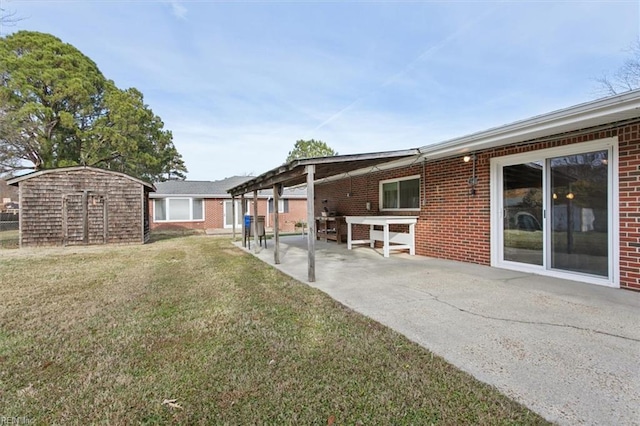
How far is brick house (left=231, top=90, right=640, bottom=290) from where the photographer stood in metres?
4.20

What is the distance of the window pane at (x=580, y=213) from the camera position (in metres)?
4.53

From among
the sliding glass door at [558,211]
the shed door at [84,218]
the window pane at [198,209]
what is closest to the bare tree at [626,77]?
the sliding glass door at [558,211]

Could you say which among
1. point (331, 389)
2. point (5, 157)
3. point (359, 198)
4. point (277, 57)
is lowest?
point (331, 389)

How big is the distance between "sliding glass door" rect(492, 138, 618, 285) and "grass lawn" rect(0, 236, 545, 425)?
3907 millimetres

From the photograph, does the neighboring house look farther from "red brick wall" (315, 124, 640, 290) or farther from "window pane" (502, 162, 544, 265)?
"window pane" (502, 162, 544, 265)

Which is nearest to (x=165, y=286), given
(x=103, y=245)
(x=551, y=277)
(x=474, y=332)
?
(x=474, y=332)

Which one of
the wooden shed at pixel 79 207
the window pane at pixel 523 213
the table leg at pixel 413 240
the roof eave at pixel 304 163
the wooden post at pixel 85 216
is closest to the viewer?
the roof eave at pixel 304 163

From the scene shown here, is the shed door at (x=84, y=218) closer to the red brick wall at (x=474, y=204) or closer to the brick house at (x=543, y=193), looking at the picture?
the brick house at (x=543, y=193)

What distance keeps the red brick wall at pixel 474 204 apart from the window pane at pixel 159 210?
43.2 feet

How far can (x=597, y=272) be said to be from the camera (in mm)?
4629

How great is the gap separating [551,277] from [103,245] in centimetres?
1341

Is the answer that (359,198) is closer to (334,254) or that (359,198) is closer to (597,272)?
(334,254)

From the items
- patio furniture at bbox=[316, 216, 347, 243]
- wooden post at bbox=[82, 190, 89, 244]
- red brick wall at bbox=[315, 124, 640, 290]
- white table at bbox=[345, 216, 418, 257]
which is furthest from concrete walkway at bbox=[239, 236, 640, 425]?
wooden post at bbox=[82, 190, 89, 244]

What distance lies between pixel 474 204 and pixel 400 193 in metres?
2.51
